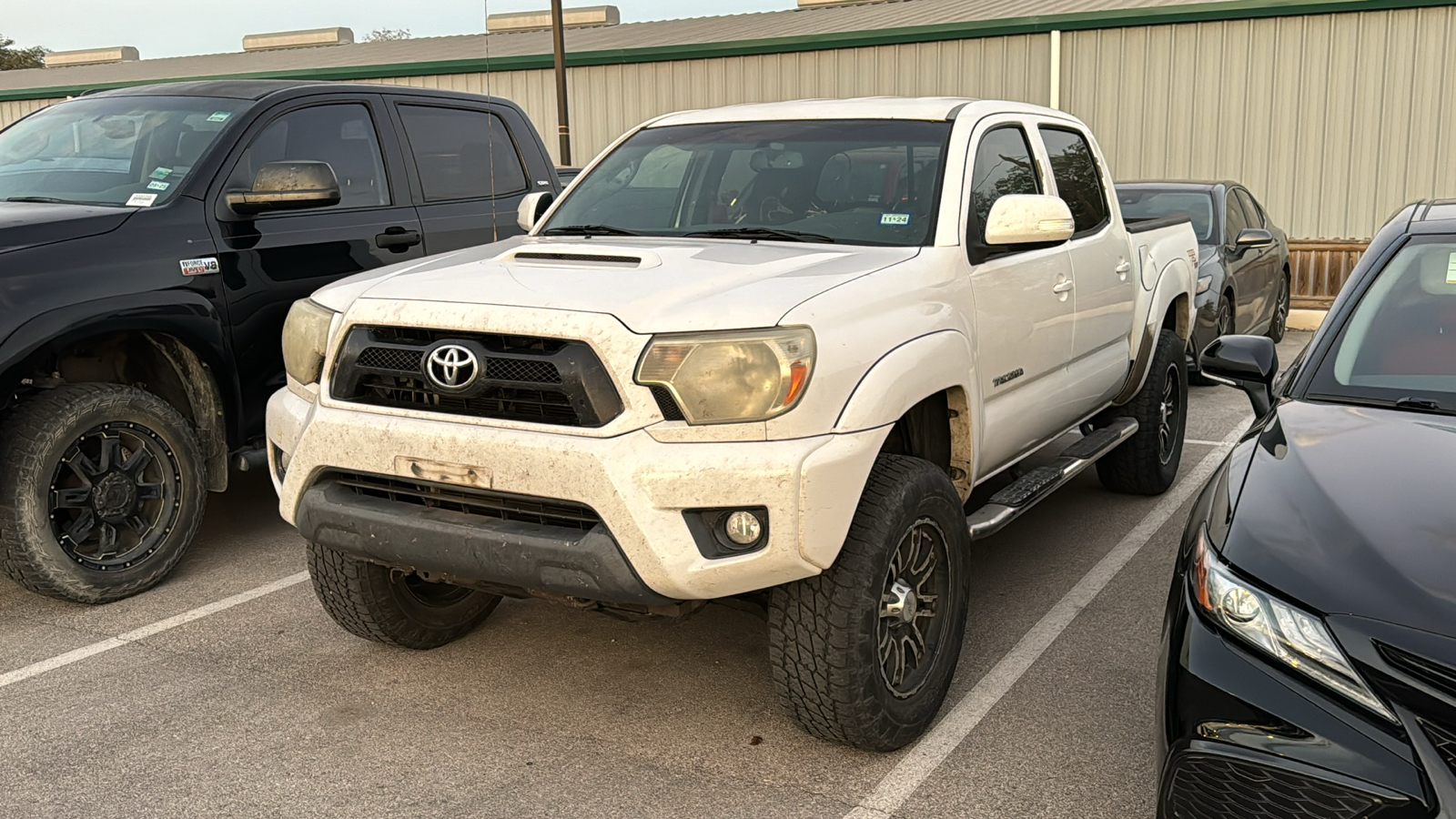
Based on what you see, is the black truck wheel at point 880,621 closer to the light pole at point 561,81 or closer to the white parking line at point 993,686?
the white parking line at point 993,686

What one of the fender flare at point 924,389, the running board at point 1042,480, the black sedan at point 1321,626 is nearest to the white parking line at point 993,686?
the running board at point 1042,480

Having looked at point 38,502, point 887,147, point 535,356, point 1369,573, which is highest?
point 887,147

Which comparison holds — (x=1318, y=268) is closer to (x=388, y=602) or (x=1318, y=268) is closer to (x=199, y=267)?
(x=199, y=267)

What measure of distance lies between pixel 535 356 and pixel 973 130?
209cm

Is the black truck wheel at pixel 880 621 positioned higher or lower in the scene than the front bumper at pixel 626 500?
lower

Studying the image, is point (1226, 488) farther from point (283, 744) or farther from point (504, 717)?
point (283, 744)

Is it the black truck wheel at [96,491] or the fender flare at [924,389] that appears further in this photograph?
the black truck wheel at [96,491]

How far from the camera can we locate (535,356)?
129 inches

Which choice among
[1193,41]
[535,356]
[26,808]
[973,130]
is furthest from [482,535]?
[1193,41]

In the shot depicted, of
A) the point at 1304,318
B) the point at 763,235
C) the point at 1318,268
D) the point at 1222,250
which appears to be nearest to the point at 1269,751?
the point at 763,235

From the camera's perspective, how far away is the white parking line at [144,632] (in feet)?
14.0

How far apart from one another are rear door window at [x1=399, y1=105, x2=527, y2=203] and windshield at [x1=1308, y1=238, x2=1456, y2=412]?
13.9 ft

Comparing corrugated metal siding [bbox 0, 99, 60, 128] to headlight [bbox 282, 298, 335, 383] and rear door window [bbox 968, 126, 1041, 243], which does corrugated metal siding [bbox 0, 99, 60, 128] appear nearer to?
headlight [bbox 282, 298, 335, 383]

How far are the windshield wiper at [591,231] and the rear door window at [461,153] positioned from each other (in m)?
1.79
